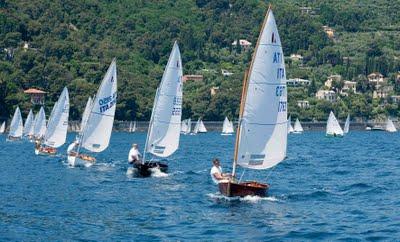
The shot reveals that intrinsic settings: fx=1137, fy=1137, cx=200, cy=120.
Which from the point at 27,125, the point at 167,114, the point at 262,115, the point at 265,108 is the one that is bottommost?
the point at 27,125

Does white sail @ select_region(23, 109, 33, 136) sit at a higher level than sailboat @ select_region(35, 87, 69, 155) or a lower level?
lower

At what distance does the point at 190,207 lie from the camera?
164 ft

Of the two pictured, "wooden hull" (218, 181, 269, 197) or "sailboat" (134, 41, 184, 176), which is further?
"sailboat" (134, 41, 184, 176)

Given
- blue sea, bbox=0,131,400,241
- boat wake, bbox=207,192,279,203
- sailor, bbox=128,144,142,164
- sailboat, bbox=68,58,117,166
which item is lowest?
blue sea, bbox=0,131,400,241

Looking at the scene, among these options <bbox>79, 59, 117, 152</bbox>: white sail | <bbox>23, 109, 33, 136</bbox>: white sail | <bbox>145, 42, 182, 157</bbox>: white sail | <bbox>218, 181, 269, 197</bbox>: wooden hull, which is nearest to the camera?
<bbox>218, 181, 269, 197</bbox>: wooden hull

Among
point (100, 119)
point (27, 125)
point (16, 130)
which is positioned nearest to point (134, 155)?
point (100, 119)

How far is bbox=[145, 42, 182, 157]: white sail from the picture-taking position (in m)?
69.5

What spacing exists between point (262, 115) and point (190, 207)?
542 cm

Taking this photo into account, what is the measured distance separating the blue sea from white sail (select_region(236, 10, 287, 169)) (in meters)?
2.13

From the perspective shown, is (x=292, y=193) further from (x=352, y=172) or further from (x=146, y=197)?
(x=352, y=172)

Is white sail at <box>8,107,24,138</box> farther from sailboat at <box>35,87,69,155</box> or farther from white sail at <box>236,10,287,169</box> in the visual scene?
Answer: white sail at <box>236,10,287,169</box>

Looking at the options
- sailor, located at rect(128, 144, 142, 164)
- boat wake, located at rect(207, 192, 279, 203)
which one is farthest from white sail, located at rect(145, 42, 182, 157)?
boat wake, located at rect(207, 192, 279, 203)

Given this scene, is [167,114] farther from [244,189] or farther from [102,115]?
[244,189]

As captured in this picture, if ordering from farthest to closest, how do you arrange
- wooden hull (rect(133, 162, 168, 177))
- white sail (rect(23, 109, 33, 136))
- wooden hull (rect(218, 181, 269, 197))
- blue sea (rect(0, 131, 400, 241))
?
white sail (rect(23, 109, 33, 136)) → wooden hull (rect(133, 162, 168, 177)) → wooden hull (rect(218, 181, 269, 197)) → blue sea (rect(0, 131, 400, 241))
